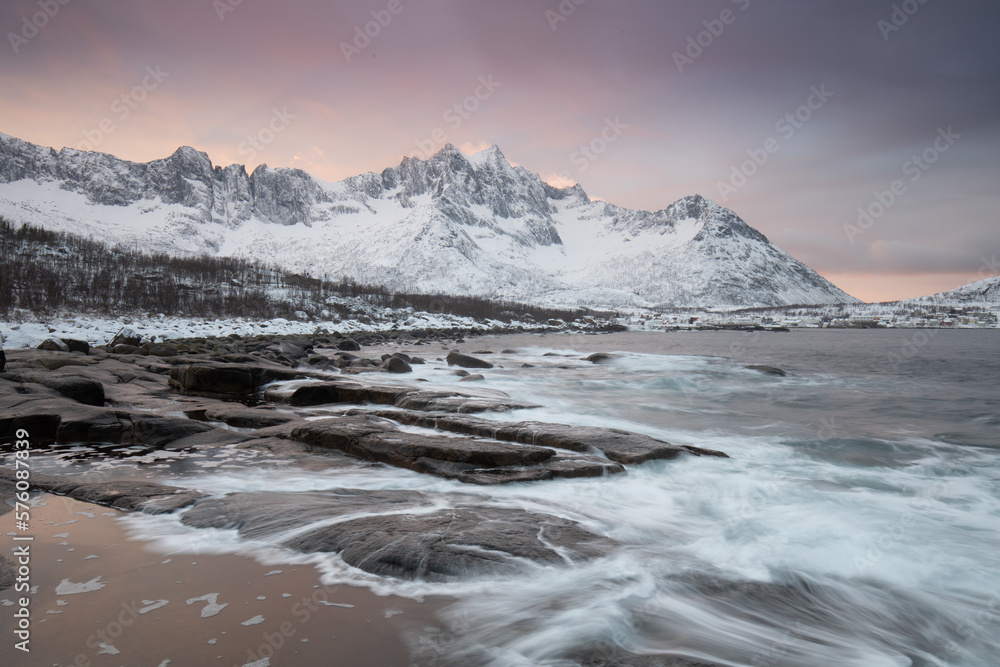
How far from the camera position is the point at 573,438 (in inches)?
323

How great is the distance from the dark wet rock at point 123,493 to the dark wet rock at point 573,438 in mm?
4312

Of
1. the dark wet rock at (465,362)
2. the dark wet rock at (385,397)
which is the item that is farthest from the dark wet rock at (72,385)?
the dark wet rock at (465,362)

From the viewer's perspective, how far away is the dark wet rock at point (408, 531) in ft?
13.6

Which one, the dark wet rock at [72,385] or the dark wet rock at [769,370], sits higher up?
the dark wet rock at [769,370]

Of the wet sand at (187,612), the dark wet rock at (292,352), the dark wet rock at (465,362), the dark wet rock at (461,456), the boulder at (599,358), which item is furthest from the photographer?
the boulder at (599,358)

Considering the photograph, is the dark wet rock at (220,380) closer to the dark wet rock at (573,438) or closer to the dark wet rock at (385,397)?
the dark wet rock at (385,397)

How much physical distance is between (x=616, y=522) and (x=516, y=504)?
3.82 ft

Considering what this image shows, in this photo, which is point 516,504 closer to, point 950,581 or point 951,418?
point 950,581

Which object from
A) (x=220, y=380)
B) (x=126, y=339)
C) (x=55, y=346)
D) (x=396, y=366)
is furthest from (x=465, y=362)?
(x=126, y=339)

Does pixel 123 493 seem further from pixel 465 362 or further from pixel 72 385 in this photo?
pixel 465 362

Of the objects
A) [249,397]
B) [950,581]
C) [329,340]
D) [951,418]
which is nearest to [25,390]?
[249,397]

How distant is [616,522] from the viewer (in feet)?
18.7

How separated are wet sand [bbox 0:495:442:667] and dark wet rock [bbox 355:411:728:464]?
472 centimetres

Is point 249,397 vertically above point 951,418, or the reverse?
point 951,418
